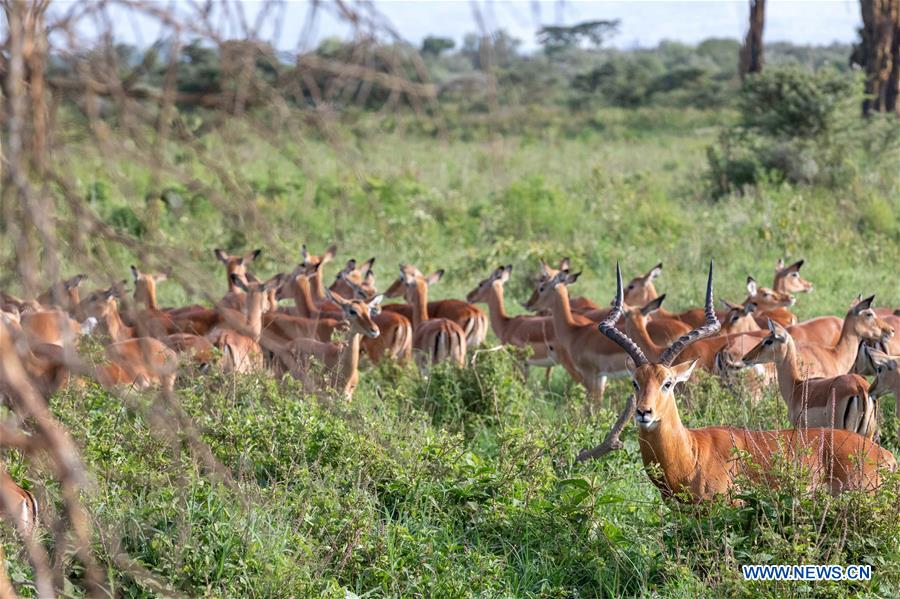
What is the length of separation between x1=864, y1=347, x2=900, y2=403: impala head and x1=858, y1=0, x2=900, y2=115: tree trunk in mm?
9844

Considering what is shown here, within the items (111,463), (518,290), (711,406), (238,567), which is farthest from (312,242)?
(238,567)

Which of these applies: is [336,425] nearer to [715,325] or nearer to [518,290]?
[715,325]

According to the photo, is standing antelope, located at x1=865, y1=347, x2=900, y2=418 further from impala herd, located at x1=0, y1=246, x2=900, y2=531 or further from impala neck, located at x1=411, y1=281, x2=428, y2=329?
impala neck, located at x1=411, y1=281, x2=428, y2=329

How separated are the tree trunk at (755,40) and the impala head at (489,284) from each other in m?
11.1

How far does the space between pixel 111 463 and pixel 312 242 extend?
24.6 feet

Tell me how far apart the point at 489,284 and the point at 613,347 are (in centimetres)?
184

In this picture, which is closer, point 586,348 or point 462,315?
point 586,348

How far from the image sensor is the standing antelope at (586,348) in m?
6.29

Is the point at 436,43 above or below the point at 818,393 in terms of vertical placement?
above

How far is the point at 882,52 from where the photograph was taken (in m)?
14.0

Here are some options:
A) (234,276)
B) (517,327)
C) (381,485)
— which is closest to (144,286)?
(234,276)

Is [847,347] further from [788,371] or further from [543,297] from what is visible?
[543,297]

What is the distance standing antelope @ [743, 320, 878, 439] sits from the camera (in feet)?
14.9

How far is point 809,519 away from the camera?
3283 millimetres
